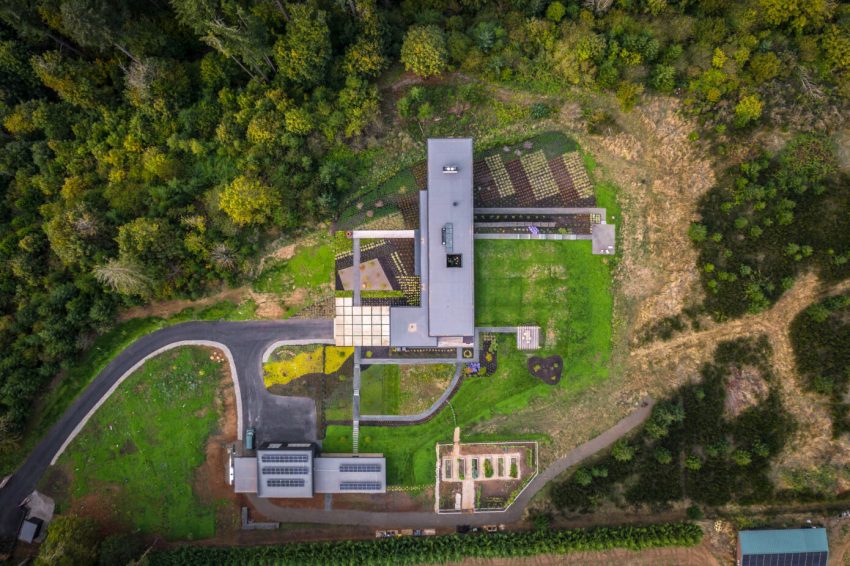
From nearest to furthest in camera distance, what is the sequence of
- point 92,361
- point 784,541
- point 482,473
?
point 784,541
point 92,361
point 482,473

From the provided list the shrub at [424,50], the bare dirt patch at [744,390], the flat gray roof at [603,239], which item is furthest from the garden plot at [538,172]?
the bare dirt patch at [744,390]

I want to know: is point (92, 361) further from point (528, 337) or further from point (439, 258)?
point (528, 337)

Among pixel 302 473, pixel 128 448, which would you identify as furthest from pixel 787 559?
pixel 128 448

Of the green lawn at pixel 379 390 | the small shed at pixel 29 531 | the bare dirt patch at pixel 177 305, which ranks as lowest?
the small shed at pixel 29 531

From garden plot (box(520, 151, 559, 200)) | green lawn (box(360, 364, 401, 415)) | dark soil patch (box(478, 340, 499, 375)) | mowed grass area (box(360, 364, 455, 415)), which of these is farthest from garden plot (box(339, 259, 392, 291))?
garden plot (box(520, 151, 559, 200))

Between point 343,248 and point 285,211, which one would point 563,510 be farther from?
point 285,211

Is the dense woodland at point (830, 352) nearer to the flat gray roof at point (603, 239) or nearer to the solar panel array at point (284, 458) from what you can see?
the flat gray roof at point (603, 239)

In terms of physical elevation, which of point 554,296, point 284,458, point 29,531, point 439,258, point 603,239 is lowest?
point 29,531
